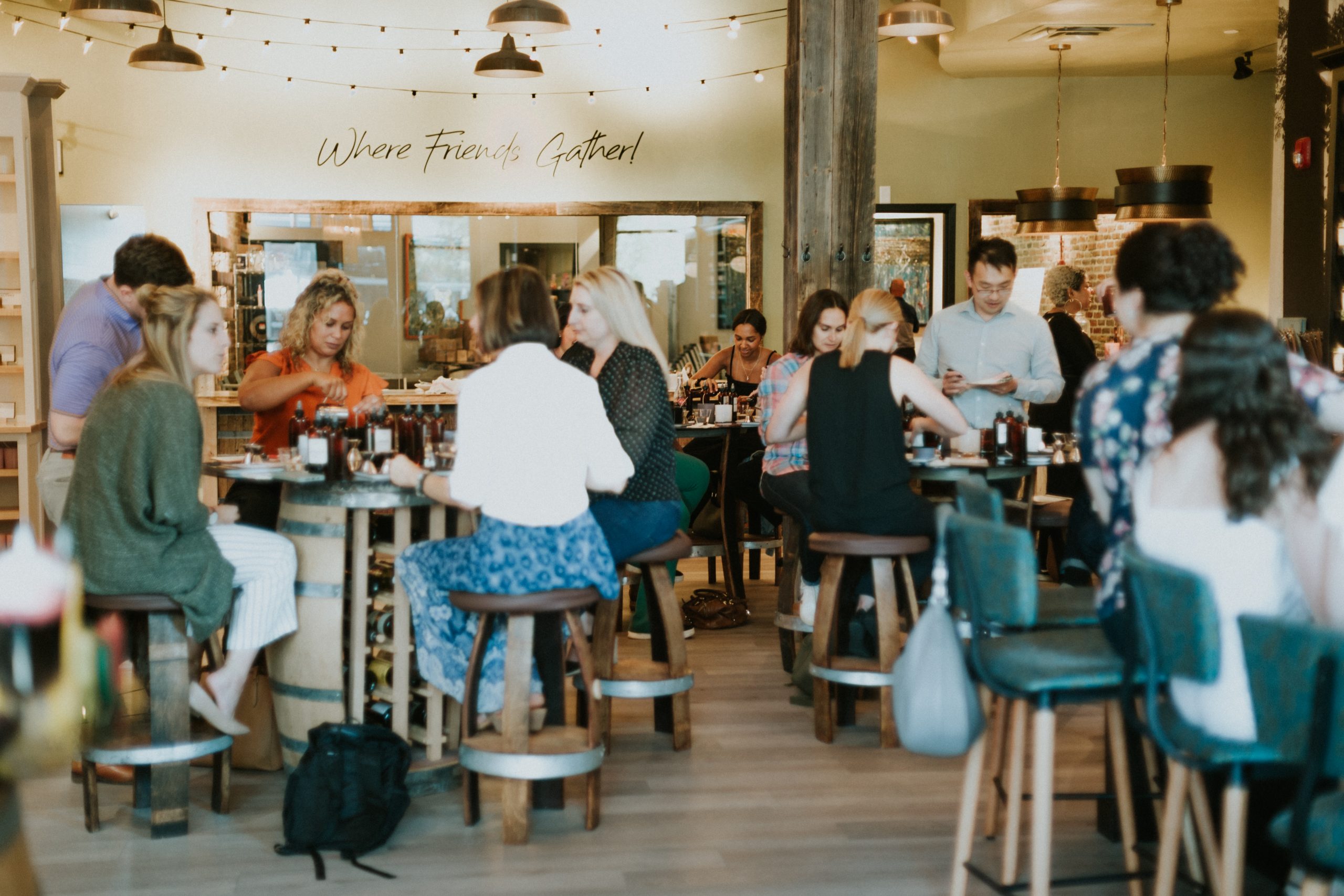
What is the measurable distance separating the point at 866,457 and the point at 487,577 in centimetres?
137

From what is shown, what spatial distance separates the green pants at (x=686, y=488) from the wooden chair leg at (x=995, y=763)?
7.63 ft

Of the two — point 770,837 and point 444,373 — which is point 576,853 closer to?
point 770,837

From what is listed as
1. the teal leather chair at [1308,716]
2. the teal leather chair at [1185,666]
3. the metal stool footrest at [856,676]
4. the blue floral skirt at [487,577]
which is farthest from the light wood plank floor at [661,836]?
the teal leather chair at [1308,716]

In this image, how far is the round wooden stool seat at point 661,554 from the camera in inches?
156

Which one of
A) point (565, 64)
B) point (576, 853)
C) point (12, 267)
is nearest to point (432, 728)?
point (576, 853)

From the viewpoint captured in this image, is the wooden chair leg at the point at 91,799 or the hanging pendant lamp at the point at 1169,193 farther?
the hanging pendant lamp at the point at 1169,193

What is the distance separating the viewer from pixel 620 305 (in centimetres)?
391

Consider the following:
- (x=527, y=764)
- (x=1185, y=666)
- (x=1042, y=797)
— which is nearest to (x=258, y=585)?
(x=527, y=764)

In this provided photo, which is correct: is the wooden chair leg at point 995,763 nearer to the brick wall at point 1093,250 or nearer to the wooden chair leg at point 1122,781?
the wooden chair leg at point 1122,781

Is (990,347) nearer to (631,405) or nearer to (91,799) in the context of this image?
(631,405)

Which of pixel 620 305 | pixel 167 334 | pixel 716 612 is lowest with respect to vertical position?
pixel 716 612

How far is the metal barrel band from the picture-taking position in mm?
3248

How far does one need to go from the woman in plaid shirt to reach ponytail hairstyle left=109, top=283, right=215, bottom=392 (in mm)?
2098

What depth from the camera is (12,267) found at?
7500mm
